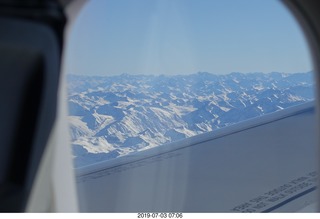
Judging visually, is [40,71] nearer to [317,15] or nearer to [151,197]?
[151,197]

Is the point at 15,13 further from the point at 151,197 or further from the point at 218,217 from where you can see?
the point at 218,217

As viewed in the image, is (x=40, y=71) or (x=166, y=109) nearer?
(x=40, y=71)

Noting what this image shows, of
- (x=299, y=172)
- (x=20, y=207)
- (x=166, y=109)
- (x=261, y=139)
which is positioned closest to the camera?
(x=20, y=207)

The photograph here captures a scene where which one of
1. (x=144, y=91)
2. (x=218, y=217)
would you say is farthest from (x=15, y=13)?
(x=218, y=217)

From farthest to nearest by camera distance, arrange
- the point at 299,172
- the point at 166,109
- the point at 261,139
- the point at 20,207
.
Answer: the point at 261,139 → the point at 299,172 → the point at 166,109 → the point at 20,207

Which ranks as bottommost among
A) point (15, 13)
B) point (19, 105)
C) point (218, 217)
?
point (218, 217)

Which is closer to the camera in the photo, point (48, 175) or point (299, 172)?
point (48, 175)

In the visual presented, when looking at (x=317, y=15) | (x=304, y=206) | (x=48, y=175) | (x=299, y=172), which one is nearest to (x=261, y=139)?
(x=299, y=172)

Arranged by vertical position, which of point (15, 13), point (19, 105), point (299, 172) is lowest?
point (299, 172)

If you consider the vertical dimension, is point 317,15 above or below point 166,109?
above
